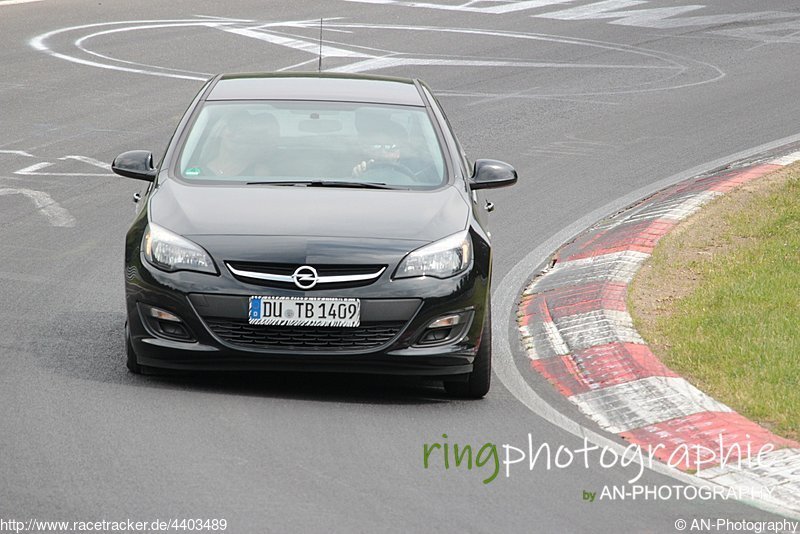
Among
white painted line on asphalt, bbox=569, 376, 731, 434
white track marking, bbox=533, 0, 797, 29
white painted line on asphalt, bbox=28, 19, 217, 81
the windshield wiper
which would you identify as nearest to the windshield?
the windshield wiper

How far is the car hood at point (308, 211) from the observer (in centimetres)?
742

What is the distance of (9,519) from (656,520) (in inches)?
98.6

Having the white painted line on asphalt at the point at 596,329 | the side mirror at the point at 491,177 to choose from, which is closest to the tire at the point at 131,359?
the side mirror at the point at 491,177

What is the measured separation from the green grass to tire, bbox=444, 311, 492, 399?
111 cm

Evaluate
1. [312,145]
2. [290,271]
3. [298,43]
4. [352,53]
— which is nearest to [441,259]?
[290,271]

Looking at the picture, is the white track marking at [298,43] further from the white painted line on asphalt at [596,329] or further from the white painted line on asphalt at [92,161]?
the white painted line on asphalt at [596,329]

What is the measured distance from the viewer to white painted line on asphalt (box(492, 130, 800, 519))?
6.56m

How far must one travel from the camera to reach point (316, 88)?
9.03 m

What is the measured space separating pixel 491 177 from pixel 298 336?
1780 mm

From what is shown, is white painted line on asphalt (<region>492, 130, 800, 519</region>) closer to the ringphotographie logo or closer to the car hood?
the ringphotographie logo

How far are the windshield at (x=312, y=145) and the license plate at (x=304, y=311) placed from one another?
108 centimetres

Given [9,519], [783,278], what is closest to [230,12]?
[783,278]

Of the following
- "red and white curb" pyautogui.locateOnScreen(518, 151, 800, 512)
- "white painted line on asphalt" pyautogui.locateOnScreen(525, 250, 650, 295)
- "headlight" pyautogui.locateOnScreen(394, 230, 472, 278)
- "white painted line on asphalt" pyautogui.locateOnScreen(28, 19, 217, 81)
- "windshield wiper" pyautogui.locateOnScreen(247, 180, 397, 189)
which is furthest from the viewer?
"white painted line on asphalt" pyautogui.locateOnScreen(28, 19, 217, 81)

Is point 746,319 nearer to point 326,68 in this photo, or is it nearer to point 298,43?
point 326,68
